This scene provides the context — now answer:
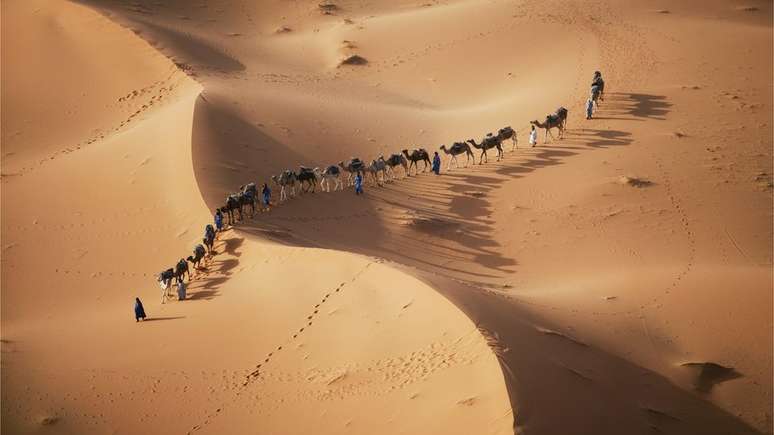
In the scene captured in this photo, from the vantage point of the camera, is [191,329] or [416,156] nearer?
[191,329]

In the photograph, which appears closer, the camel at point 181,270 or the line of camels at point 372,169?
the camel at point 181,270

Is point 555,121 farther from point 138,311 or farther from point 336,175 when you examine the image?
point 138,311

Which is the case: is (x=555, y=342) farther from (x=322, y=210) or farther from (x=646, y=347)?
(x=322, y=210)

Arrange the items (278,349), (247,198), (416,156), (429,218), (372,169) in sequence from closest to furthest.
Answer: (278,349), (247,198), (429,218), (372,169), (416,156)

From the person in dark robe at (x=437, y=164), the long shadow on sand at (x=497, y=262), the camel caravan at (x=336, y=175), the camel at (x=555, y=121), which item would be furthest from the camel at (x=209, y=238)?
the camel at (x=555, y=121)

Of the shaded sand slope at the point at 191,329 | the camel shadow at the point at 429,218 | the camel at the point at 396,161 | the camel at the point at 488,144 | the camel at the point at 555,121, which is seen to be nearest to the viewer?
the shaded sand slope at the point at 191,329

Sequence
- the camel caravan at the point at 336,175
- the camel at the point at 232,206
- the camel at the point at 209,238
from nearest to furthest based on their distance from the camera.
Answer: the camel caravan at the point at 336,175
the camel at the point at 209,238
the camel at the point at 232,206

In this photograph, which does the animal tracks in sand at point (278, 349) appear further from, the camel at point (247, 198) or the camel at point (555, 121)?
the camel at point (555, 121)

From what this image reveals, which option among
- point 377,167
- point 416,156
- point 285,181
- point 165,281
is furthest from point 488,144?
point 165,281
